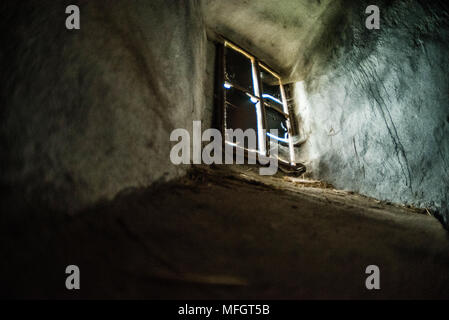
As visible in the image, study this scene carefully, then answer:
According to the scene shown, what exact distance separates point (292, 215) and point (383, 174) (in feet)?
4.66

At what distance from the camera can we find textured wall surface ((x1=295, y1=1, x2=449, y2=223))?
1908 mm

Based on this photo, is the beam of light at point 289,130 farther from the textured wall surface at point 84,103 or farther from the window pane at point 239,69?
the textured wall surface at point 84,103

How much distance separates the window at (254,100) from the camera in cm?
335

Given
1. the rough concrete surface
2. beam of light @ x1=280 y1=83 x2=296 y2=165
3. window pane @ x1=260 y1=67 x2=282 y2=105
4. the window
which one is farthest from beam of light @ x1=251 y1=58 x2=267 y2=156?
the rough concrete surface

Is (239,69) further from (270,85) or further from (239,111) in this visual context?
(239,111)

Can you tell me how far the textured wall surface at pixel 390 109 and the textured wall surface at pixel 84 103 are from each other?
6.42 ft

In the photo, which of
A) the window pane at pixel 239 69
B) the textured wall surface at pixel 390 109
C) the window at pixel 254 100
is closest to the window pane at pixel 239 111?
the window at pixel 254 100

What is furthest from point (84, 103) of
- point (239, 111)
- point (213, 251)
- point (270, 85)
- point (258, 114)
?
point (270, 85)

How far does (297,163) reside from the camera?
3432 millimetres

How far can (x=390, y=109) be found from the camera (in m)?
2.35

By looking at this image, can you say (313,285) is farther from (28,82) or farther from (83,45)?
(83,45)

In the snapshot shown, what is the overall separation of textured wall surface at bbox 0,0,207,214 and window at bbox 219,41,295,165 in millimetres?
1571
